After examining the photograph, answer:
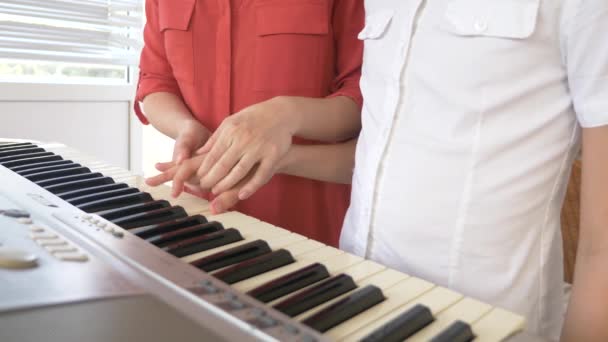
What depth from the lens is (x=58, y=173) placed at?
818 millimetres

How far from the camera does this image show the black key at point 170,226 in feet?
1.90

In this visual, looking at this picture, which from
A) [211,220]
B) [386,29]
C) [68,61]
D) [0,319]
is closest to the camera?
[0,319]

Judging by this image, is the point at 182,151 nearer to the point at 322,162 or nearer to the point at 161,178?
→ the point at 161,178

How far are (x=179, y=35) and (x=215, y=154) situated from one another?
0.44m

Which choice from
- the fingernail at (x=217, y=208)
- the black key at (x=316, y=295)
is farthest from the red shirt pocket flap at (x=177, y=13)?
the black key at (x=316, y=295)

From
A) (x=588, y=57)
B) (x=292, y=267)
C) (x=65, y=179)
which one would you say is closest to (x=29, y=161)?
(x=65, y=179)

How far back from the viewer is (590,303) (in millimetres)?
583

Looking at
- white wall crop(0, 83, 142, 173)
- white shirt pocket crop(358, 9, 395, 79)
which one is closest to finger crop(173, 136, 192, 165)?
white shirt pocket crop(358, 9, 395, 79)

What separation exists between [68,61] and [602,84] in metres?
1.91

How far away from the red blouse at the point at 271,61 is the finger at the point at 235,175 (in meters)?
0.31

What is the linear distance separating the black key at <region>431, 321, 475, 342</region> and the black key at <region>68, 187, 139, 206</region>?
0.50 metres

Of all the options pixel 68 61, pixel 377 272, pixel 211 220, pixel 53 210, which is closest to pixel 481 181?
pixel 377 272

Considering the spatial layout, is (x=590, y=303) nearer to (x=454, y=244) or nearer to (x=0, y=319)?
(x=454, y=244)

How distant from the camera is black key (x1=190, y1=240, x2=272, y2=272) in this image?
0.51 meters
